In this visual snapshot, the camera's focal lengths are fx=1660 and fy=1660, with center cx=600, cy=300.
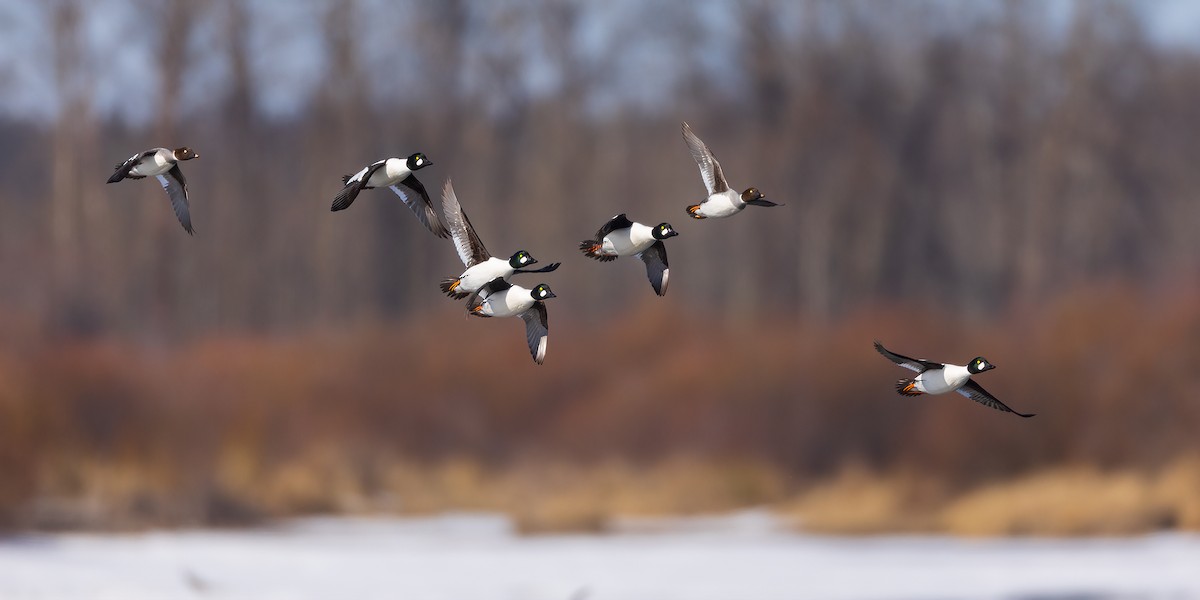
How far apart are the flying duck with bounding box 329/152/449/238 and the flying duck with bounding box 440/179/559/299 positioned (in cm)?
8

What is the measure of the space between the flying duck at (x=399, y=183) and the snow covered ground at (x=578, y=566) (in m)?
13.8

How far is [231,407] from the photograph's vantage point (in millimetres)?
30594

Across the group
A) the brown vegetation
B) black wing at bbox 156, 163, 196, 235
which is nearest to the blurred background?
the brown vegetation

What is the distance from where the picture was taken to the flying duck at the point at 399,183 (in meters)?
6.61

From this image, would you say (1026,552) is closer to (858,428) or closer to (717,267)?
(858,428)

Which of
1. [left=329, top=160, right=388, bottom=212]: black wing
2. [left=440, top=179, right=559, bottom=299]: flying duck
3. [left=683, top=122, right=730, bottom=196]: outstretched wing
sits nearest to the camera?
[left=329, top=160, right=388, bottom=212]: black wing

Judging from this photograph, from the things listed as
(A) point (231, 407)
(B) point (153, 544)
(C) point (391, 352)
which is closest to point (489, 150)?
(C) point (391, 352)

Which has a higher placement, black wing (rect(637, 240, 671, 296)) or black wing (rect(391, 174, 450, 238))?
black wing (rect(391, 174, 450, 238))

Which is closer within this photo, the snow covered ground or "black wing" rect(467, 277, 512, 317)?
"black wing" rect(467, 277, 512, 317)

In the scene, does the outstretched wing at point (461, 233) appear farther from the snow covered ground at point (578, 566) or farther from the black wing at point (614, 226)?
the snow covered ground at point (578, 566)

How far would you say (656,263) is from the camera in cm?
715

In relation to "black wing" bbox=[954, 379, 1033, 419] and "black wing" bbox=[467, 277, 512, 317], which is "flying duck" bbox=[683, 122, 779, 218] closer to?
"black wing" bbox=[467, 277, 512, 317]

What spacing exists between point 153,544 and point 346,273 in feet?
70.5

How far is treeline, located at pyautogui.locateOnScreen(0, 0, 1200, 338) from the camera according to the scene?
3700 centimetres
